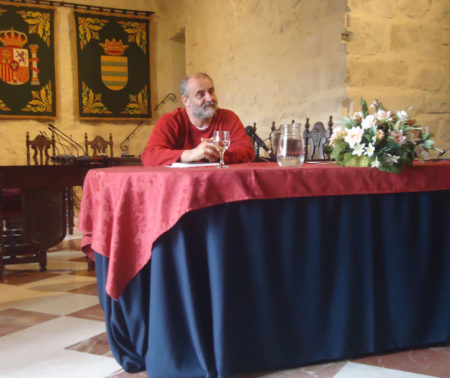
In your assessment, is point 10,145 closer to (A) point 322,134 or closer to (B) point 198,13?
(B) point 198,13

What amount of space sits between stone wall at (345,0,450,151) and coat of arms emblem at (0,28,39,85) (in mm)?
5081

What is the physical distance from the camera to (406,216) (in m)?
1.99

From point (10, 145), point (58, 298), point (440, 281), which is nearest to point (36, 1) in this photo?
point (10, 145)

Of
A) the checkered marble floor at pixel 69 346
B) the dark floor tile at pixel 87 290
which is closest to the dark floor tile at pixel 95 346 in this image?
the checkered marble floor at pixel 69 346

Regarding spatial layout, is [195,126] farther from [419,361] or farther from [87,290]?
[419,361]

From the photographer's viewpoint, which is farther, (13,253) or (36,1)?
(36,1)

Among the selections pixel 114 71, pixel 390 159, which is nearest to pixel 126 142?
pixel 114 71

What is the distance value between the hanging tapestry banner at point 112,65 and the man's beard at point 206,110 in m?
5.13

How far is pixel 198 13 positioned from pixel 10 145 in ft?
10.5

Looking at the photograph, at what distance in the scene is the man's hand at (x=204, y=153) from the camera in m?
2.34

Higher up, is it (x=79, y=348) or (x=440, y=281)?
(x=440, y=281)

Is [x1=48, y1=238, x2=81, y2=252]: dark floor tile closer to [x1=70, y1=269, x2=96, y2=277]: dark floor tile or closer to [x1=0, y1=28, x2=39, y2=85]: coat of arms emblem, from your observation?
[x1=70, y1=269, x2=96, y2=277]: dark floor tile

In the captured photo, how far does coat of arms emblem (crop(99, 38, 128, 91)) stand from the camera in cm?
775

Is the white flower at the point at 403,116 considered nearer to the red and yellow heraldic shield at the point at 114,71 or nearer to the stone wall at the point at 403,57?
the stone wall at the point at 403,57
